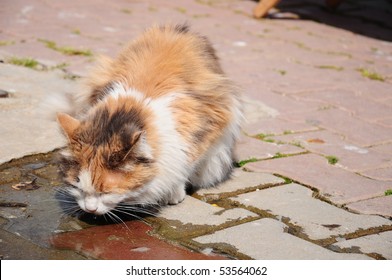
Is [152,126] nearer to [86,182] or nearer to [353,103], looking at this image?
[86,182]

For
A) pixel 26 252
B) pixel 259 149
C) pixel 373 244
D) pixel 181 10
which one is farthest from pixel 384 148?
pixel 181 10

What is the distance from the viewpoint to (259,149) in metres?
4.79

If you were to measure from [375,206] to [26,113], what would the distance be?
2392 mm

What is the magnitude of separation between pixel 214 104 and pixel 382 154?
4.65 feet

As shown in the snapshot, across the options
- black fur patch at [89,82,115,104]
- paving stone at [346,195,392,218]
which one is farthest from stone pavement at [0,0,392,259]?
black fur patch at [89,82,115,104]

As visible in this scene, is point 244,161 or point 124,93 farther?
point 244,161

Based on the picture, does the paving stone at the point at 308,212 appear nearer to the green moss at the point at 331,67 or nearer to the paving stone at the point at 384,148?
the paving stone at the point at 384,148

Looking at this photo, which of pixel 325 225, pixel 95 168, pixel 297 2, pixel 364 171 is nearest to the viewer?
pixel 95 168

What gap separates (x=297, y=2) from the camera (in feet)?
30.5

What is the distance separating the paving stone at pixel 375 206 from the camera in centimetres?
393

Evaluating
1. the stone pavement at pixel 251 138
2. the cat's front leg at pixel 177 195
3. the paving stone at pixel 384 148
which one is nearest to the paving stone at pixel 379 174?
the stone pavement at pixel 251 138

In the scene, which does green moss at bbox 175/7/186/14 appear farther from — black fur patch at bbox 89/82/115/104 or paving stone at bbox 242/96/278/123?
black fur patch at bbox 89/82/115/104
